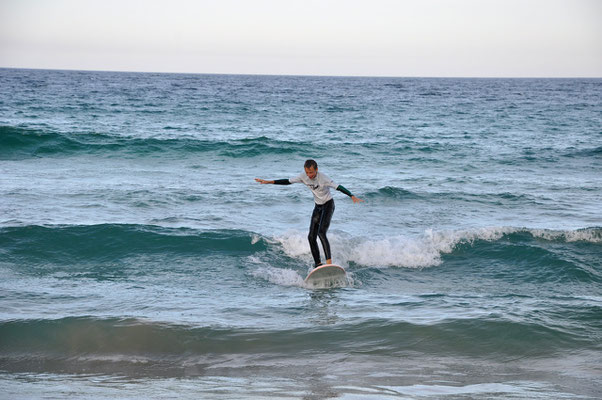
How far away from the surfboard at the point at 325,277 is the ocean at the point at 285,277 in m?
0.24

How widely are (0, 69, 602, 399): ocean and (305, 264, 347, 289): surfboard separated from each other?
0.24 m

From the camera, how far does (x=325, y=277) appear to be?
30.3 ft

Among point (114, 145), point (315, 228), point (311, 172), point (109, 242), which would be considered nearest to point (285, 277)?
point (315, 228)

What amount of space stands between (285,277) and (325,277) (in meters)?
0.90

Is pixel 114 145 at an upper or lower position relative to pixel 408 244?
upper

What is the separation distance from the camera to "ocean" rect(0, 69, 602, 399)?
5.95m

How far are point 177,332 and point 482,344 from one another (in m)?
3.49

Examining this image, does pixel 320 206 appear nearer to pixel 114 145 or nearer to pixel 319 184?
pixel 319 184

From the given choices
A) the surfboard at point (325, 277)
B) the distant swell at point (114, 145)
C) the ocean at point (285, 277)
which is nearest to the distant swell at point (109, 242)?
the ocean at point (285, 277)

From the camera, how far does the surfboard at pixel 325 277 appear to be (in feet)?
30.1

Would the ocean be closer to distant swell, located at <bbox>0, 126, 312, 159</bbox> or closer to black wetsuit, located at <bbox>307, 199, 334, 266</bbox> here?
distant swell, located at <bbox>0, 126, 312, 159</bbox>

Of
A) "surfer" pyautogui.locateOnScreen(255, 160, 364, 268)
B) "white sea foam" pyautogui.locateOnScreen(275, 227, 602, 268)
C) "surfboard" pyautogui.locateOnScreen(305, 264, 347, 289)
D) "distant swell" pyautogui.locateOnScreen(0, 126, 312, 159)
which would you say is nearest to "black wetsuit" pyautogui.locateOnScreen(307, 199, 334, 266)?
"surfer" pyautogui.locateOnScreen(255, 160, 364, 268)

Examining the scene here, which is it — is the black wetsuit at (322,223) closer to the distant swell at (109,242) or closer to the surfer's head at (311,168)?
the surfer's head at (311,168)

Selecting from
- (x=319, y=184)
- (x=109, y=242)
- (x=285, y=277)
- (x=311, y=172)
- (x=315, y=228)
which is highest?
(x=311, y=172)
